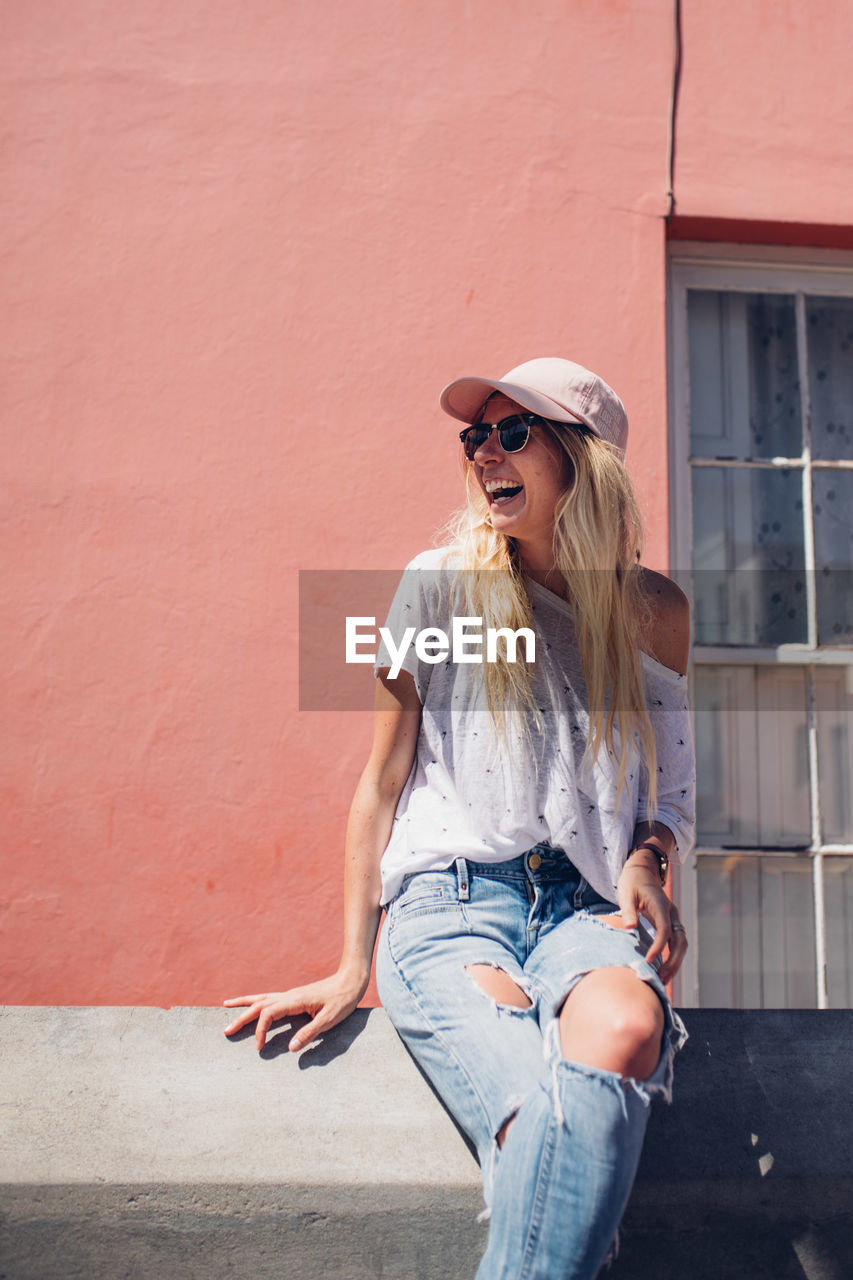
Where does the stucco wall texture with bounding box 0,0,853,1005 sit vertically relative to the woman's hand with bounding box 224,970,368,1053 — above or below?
above

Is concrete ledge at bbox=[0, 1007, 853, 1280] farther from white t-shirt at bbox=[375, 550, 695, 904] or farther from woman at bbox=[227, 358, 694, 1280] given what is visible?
white t-shirt at bbox=[375, 550, 695, 904]

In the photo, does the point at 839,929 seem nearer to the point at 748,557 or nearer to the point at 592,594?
the point at 748,557

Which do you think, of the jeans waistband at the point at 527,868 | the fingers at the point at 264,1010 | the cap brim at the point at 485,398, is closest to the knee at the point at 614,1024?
→ the jeans waistband at the point at 527,868

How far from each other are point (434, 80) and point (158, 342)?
119cm

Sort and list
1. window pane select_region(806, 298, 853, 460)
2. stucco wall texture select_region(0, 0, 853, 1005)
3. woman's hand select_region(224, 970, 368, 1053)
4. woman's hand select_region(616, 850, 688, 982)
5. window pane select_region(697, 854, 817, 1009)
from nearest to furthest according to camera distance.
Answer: woman's hand select_region(616, 850, 688, 982) → woman's hand select_region(224, 970, 368, 1053) → stucco wall texture select_region(0, 0, 853, 1005) → window pane select_region(697, 854, 817, 1009) → window pane select_region(806, 298, 853, 460)

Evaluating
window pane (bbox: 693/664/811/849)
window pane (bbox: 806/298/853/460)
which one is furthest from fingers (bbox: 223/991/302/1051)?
window pane (bbox: 806/298/853/460)

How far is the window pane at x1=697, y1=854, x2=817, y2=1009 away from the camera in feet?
9.33

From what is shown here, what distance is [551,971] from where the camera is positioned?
1518mm

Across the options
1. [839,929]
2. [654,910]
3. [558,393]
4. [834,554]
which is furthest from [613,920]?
[834,554]

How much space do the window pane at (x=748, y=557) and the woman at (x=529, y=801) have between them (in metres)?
1.10

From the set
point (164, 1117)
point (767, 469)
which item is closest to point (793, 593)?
point (767, 469)

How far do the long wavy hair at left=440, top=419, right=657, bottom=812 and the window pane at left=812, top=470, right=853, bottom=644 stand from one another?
4.43 ft

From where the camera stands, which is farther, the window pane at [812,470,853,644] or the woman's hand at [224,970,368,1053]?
the window pane at [812,470,853,644]

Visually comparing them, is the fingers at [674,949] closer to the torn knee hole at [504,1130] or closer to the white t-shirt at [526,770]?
the white t-shirt at [526,770]
